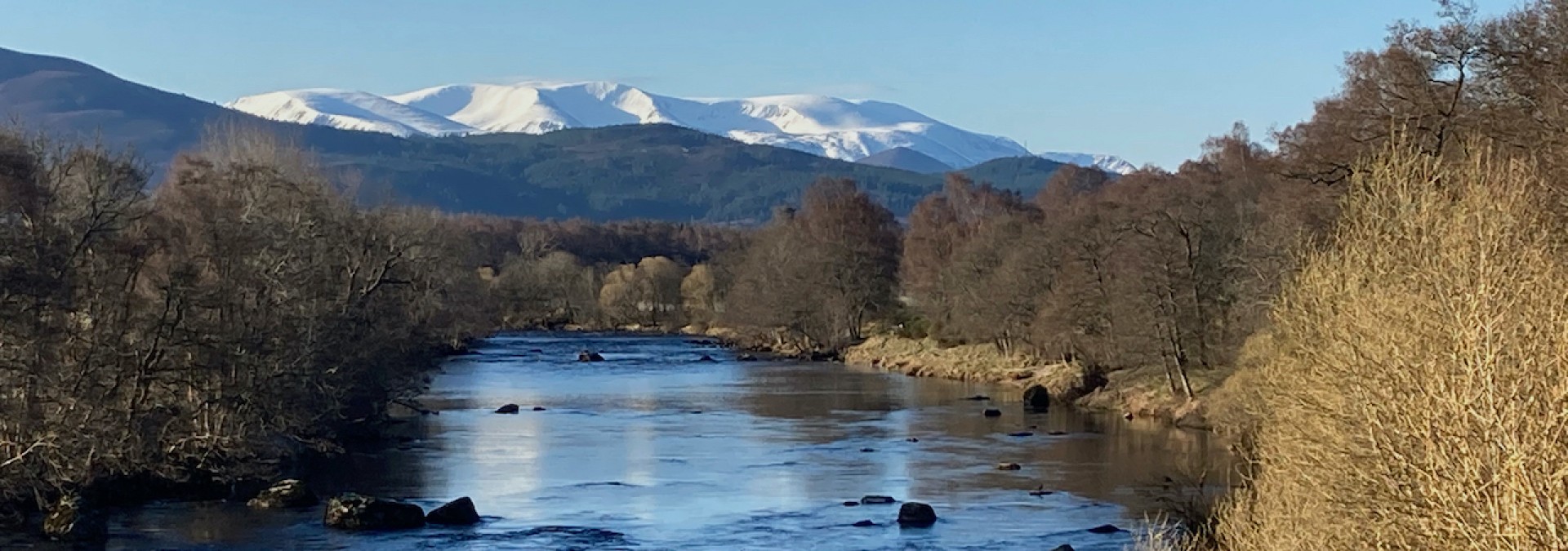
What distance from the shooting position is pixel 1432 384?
14.8m

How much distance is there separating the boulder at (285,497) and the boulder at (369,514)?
2026mm

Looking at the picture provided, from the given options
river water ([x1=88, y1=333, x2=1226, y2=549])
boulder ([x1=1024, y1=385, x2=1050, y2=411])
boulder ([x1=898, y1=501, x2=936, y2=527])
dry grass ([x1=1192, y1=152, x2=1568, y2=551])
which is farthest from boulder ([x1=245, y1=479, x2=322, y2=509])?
boulder ([x1=1024, y1=385, x2=1050, y2=411])

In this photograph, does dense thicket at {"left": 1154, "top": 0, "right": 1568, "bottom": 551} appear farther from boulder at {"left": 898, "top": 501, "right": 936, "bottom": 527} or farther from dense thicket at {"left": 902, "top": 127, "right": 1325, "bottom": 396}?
dense thicket at {"left": 902, "top": 127, "right": 1325, "bottom": 396}

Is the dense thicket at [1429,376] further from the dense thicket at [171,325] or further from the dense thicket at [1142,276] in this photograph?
the dense thicket at [171,325]

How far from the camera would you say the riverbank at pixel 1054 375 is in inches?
2477

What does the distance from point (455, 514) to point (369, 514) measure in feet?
6.22

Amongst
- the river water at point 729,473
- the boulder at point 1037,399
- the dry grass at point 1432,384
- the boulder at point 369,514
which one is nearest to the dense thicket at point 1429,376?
the dry grass at point 1432,384

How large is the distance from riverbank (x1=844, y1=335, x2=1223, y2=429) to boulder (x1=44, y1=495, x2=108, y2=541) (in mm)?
37619

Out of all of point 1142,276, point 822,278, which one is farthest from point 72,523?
point 822,278

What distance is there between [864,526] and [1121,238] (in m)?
31.0

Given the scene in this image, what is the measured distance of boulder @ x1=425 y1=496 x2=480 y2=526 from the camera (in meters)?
38.3

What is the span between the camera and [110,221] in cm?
4078

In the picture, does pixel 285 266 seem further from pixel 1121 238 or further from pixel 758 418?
pixel 1121 238

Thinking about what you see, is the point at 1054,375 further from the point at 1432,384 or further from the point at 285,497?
the point at 1432,384
